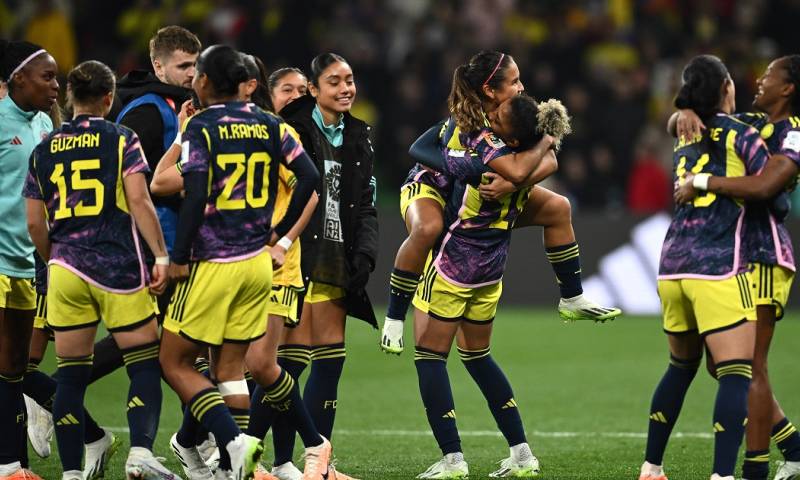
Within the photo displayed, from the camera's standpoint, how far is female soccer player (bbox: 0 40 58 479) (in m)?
6.52

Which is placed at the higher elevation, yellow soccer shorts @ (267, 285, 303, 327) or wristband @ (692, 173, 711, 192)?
wristband @ (692, 173, 711, 192)

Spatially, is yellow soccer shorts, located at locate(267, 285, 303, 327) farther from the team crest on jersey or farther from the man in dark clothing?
the team crest on jersey

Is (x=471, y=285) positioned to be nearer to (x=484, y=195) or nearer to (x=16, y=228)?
(x=484, y=195)

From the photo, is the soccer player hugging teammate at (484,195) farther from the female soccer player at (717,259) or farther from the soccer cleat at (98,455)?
the soccer cleat at (98,455)

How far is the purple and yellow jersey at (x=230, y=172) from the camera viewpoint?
5.69 metres

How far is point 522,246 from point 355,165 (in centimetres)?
878

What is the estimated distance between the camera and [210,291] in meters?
5.70

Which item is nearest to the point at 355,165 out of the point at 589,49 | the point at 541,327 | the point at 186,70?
the point at 186,70

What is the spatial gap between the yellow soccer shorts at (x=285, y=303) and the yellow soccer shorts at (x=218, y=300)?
48 centimetres

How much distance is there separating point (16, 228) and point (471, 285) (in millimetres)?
2500

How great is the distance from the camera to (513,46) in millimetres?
18016

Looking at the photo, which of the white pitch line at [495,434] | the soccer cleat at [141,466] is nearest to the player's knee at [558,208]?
the white pitch line at [495,434]

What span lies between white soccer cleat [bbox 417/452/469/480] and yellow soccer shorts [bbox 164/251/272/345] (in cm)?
165

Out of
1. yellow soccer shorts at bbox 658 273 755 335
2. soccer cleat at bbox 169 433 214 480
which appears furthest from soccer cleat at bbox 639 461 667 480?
soccer cleat at bbox 169 433 214 480
